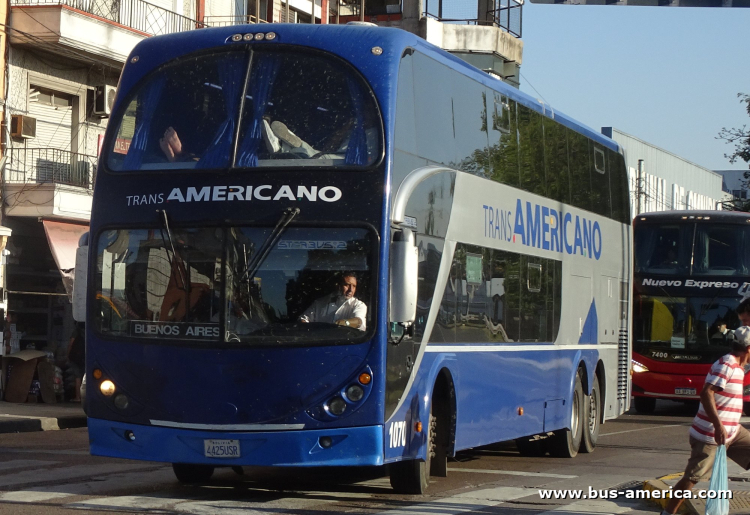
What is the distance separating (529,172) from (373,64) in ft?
14.0

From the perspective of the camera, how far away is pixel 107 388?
10.4 metres

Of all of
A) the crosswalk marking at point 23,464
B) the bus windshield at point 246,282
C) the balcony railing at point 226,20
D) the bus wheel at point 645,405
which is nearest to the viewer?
the bus windshield at point 246,282

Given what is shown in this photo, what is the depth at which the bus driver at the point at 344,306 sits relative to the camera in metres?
9.88

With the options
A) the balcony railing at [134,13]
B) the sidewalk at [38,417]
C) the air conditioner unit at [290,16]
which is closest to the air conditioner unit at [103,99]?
the balcony railing at [134,13]

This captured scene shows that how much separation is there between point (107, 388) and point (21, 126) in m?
13.7

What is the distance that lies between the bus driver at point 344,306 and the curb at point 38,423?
965 centimetres

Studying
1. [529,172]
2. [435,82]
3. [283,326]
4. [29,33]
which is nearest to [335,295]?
[283,326]

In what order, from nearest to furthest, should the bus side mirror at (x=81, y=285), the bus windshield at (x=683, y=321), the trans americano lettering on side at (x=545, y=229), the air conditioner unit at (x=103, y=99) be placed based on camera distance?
the bus side mirror at (x=81, y=285), the trans americano lettering on side at (x=545, y=229), the air conditioner unit at (x=103, y=99), the bus windshield at (x=683, y=321)

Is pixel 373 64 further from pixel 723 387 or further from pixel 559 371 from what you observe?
pixel 559 371

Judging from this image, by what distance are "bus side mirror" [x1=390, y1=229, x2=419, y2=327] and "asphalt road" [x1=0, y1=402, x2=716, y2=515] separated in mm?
1582

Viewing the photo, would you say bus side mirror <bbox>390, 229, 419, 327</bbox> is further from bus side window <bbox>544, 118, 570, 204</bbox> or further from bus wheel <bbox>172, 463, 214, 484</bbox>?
bus side window <bbox>544, 118, 570, 204</bbox>

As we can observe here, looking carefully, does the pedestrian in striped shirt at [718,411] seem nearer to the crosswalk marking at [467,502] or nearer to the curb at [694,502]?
the curb at [694,502]

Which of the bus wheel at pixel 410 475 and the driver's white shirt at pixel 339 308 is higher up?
the driver's white shirt at pixel 339 308

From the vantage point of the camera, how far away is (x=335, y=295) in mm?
9891
